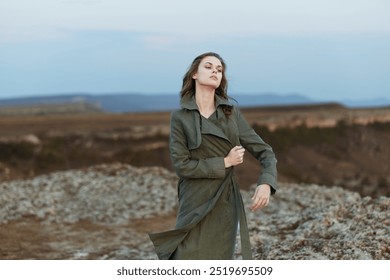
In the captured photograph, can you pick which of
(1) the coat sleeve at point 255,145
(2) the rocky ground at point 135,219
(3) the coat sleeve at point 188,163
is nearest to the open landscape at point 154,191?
(2) the rocky ground at point 135,219

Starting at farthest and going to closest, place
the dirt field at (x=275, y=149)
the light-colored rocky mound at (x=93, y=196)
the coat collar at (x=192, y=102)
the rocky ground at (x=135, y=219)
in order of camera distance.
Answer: the dirt field at (x=275, y=149) < the light-colored rocky mound at (x=93, y=196) < the rocky ground at (x=135, y=219) < the coat collar at (x=192, y=102)

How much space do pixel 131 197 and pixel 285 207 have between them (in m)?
4.11

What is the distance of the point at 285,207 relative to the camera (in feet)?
54.4

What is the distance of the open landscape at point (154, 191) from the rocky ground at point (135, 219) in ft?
0.08

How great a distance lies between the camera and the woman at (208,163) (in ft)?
17.4

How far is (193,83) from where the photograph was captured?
556cm

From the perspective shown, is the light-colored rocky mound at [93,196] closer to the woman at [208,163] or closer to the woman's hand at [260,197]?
the woman at [208,163]

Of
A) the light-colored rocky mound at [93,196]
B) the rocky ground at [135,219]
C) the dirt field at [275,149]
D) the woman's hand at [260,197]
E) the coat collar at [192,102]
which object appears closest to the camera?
the woman's hand at [260,197]

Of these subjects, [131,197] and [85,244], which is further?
[131,197]

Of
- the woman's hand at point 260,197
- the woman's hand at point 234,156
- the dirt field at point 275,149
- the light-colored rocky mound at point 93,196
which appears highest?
the woman's hand at point 234,156

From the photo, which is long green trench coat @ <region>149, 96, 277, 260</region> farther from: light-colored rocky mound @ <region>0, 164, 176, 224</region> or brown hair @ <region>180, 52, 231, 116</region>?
light-colored rocky mound @ <region>0, 164, 176, 224</region>

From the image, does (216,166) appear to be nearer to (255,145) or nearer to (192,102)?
(255,145)

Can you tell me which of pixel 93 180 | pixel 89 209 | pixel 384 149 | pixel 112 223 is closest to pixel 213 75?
pixel 112 223

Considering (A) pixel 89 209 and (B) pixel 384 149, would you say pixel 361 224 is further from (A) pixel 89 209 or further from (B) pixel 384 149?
(B) pixel 384 149
